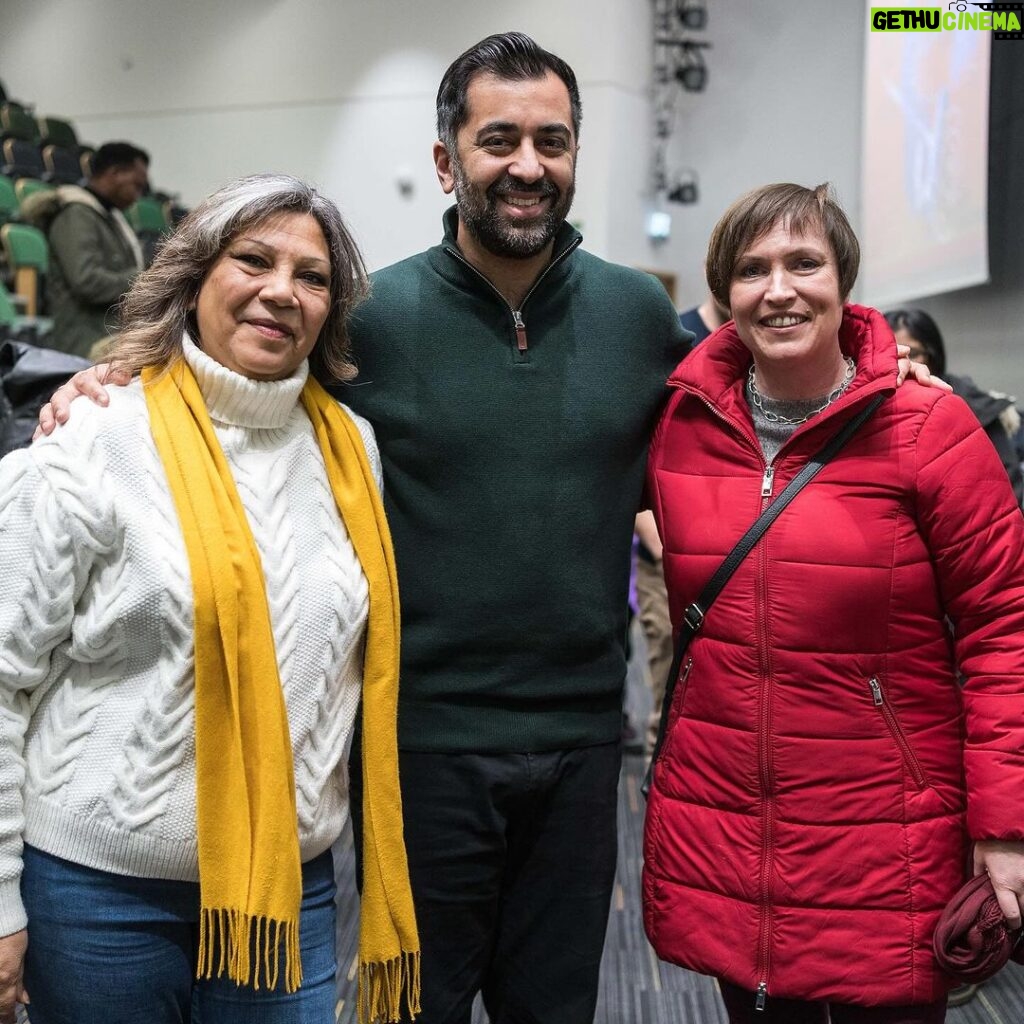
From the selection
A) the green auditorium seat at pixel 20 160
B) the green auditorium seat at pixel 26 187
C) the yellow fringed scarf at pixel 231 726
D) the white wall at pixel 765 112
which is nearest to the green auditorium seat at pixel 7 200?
the green auditorium seat at pixel 26 187

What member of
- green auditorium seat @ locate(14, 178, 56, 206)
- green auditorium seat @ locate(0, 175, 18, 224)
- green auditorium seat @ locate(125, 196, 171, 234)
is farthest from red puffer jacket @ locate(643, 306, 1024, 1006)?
green auditorium seat @ locate(125, 196, 171, 234)

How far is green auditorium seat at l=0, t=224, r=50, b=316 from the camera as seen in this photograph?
6738 millimetres

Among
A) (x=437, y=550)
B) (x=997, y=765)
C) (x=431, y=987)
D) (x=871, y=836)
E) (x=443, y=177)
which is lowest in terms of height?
(x=431, y=987)

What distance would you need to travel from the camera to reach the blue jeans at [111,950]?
4.23 ft

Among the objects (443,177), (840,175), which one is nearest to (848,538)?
(443,177)

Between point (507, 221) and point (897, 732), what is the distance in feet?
2.89

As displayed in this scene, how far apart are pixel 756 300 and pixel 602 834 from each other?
81 cm

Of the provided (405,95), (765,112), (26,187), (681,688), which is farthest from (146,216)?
(681,688)

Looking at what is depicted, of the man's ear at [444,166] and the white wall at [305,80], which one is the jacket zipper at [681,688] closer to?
Result: the man's ear at [444,166]

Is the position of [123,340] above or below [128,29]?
below

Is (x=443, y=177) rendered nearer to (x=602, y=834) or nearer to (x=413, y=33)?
(x=602, y=834)

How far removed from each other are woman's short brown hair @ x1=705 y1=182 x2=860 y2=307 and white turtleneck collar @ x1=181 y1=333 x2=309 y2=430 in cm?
62

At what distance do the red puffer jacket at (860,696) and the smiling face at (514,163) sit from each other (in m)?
0.50

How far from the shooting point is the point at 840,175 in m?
9.89
